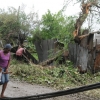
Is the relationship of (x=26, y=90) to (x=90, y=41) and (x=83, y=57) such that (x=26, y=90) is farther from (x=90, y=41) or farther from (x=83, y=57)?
(x=90, y=41)

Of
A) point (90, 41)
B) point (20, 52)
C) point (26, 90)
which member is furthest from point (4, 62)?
point (20, 52)

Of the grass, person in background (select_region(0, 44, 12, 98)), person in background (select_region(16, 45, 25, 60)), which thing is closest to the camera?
person in background (select_region(0, 44, 12, 98))

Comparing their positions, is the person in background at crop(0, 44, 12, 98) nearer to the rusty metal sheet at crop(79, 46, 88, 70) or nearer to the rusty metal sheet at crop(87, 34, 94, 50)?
the rusty metal sheet at crop(79, 46, 88, 70)

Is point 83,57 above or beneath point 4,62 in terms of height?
beneath

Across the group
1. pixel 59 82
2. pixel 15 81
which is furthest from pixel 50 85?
pixel 15 81

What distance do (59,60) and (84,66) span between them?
164 centimetres

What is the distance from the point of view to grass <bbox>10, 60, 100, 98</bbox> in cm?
959

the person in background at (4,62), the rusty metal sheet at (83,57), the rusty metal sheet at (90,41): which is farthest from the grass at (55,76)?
the person in background at (4,62)

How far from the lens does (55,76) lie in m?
10.3

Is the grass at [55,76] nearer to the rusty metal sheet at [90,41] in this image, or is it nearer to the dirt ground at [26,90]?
the dirt ground at [26,90]

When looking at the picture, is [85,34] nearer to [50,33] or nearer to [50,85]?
[50,85]

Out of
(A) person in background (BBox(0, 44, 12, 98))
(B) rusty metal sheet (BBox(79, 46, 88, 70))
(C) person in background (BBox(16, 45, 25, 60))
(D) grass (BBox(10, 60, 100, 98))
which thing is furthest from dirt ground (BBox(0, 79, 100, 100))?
(C) person in background (BBox(16, 45, 25, 60))

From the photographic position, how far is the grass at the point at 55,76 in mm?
9594

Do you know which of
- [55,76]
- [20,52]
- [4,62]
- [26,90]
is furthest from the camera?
[20,52]
